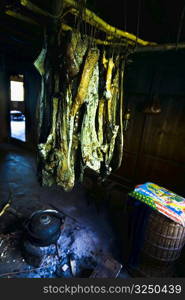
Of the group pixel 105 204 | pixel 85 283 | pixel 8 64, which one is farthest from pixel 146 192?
pixel 8 64

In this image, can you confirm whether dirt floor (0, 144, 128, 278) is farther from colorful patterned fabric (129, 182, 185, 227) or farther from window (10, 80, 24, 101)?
window (10, 80, 24, 101)

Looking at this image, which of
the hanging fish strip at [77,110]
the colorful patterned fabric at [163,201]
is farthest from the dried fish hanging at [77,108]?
the colorful patterned fabric at [163,201]

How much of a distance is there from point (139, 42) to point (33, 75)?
18.6 ft

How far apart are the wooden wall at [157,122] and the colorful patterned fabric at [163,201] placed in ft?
5.76

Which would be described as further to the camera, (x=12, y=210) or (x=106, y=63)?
(x=12, y=210)

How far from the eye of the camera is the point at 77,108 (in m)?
2.16

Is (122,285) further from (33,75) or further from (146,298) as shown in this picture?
(33,75)

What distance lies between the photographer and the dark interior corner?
6.99 feet

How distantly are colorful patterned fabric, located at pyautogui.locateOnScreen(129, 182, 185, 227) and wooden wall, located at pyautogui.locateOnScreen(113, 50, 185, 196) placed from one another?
1755mm

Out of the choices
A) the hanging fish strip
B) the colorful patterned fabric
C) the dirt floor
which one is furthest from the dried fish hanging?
the dirt floor

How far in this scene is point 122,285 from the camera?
2104 millimetres

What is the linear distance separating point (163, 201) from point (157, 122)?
2.56 meters

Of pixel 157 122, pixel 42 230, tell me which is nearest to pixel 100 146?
pixel 42 230

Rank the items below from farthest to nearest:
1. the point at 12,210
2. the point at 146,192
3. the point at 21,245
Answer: the point at 12,210
the point at 21,245
the point at 146,192
